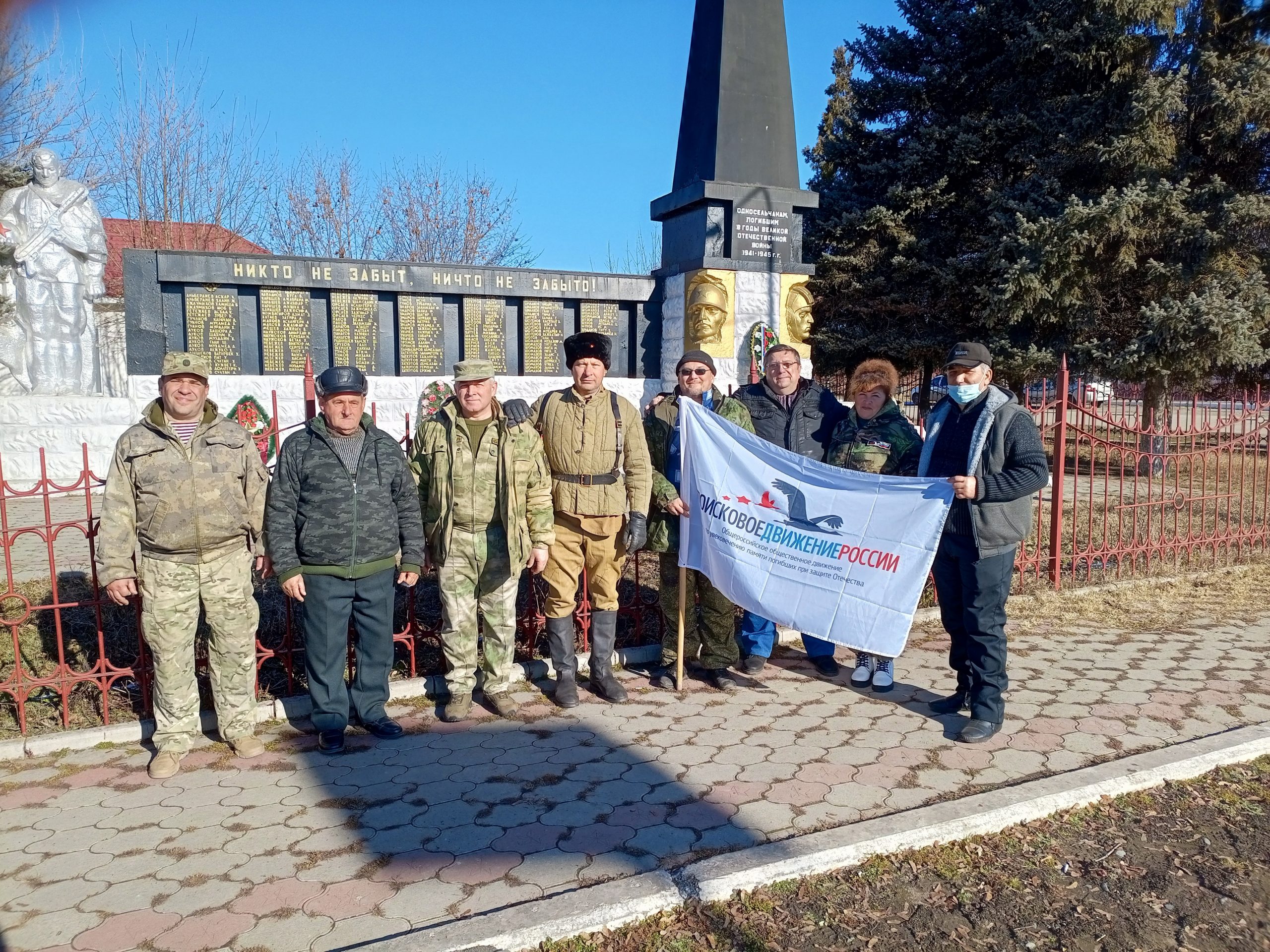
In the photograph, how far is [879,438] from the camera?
459 cm

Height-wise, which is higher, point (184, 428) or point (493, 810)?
point (184, 428)

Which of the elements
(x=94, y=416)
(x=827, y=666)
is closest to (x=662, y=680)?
(x=827, y=666)

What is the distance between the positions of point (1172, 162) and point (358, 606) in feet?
45.4

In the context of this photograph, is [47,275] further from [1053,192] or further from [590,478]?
[1053,192]

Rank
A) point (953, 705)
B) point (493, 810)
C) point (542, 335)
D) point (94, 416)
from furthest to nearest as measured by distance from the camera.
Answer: point (542, 335), point (94, 416), point (953, 705), point (493, 810)

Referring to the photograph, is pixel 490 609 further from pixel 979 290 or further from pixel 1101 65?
pixel 1101 65

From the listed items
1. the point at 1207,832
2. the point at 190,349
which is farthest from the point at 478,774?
the point at 190,349

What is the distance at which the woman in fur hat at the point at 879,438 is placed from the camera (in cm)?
457

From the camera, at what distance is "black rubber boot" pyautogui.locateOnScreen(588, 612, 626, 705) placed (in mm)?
4531

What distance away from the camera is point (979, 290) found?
1304 centimetres

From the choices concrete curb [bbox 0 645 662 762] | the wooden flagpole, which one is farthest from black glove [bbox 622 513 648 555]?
concrete curb [bbox 0 645 662 762]

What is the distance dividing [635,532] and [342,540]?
1.42 meters

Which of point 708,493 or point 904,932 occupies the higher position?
point 708,493

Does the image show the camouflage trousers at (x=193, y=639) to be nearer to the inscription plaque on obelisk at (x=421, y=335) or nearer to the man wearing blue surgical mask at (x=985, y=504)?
the man wearing blue surgical mask at (x=985, y=504)
